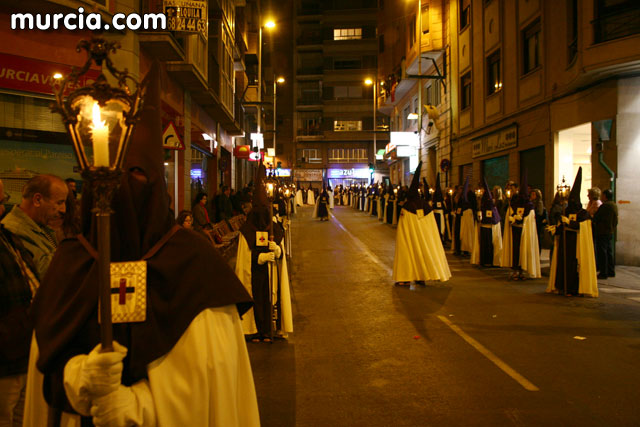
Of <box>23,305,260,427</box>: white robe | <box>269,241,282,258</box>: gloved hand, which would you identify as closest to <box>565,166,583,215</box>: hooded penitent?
<box>269,241,282,258</box>: gloved hand

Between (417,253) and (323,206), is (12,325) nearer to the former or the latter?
(417,253)

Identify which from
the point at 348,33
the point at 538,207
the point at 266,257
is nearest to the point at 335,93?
the point at 348,33

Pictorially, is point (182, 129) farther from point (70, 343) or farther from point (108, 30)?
point (70, 343)

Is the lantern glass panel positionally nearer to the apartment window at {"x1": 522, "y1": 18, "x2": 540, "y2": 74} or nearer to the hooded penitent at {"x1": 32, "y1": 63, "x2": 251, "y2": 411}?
the hooded penitent at {"x1": 32, "y1": 63, "x2": 251, "y2": 411}

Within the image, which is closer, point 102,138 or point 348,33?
point 102,138

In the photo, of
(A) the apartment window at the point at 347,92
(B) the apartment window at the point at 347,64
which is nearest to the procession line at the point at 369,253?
(A) the apartment window at the point at 347,92

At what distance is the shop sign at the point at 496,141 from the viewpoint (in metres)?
19.7

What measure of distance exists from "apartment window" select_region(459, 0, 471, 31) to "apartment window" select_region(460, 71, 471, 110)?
8.42ft

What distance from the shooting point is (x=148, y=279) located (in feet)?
7.75

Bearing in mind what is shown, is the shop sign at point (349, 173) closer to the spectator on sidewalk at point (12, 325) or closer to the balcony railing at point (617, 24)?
the balcony railing at point (617, 24)

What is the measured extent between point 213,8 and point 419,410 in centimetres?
2131

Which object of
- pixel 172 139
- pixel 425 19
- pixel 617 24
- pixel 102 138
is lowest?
pixel 102 138

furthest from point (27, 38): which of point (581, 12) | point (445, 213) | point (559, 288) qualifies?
point (445, 213)

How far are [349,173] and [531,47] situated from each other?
4640 centimetres
